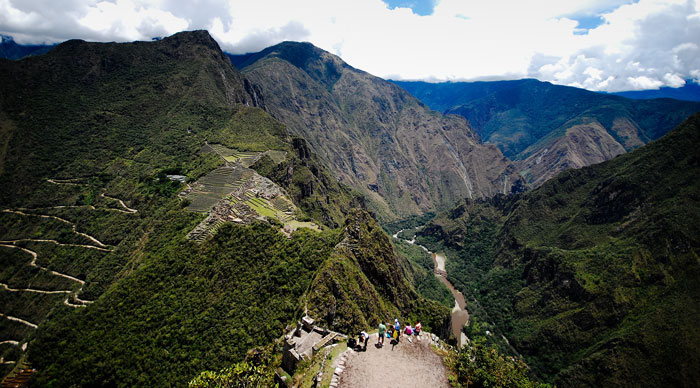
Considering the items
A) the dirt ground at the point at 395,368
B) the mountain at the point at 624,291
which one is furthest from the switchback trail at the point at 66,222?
the mountain at the point at 624,291

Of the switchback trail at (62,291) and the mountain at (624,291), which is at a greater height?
the switchback trail at (62,291)

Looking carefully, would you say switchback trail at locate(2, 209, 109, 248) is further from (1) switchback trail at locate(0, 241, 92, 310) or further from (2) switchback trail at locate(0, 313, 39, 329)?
(2) switchback trail at locate(0, 313, 39, 329)

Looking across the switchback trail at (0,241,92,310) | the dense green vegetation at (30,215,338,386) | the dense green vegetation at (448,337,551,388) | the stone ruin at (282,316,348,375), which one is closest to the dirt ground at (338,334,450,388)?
the dense green vegetation at (448,337,551,388)

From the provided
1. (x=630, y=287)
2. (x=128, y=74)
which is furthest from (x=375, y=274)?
(x=128, y=74)

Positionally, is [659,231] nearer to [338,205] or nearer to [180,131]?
[338,205]

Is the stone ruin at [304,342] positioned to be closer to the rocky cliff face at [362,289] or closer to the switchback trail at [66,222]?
the rocky cliff face at [362,289]

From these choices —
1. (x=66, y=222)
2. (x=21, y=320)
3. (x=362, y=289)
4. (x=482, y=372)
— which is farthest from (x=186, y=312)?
(x=66, y=222)
